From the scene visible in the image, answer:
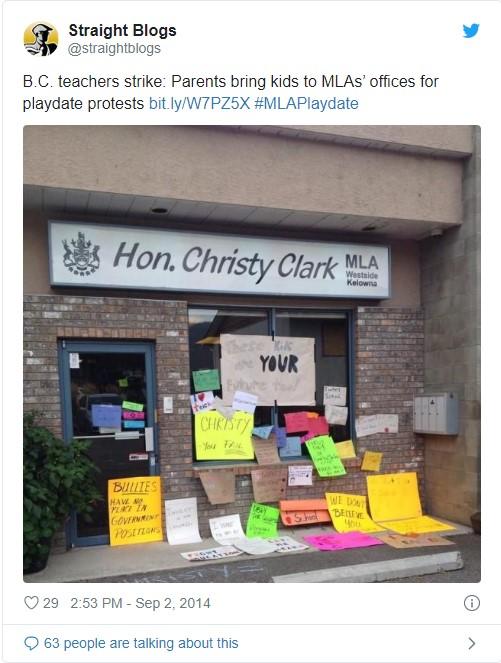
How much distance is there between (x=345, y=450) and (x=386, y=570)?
1.56m

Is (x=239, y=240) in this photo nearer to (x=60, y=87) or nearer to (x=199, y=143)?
(x=199, y=143)

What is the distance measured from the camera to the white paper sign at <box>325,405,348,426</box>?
5.12 m

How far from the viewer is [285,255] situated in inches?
→ 187

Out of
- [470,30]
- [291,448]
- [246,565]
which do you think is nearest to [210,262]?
[291,448]

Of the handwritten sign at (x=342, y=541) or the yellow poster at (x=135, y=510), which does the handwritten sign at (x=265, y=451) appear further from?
the yellow poster at (x=135, y=510)

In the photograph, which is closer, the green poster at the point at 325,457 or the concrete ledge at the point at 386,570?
the concrete ledge at the point at 386,570

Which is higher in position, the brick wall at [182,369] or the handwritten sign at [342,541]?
the brick wall at [182,369]

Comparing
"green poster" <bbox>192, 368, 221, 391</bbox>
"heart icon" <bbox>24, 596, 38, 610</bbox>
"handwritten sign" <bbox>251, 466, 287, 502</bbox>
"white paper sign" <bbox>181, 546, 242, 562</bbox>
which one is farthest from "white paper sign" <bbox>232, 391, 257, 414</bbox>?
"heart icon" <bbox>24, 596, 38, 610</bbox>

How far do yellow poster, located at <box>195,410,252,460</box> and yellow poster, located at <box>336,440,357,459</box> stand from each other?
91 centimetres

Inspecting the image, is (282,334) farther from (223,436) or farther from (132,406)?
(132,406)

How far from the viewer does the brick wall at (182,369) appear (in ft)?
13.6

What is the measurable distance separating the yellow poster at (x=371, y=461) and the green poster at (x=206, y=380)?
1.64 meters

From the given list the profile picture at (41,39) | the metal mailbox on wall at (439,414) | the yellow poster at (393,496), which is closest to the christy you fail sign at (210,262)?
the metal mailbox on wall at (439,414)

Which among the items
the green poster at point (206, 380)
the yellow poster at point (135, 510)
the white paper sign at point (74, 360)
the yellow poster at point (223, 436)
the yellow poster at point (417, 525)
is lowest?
the yellow poster at point (417, 525)
